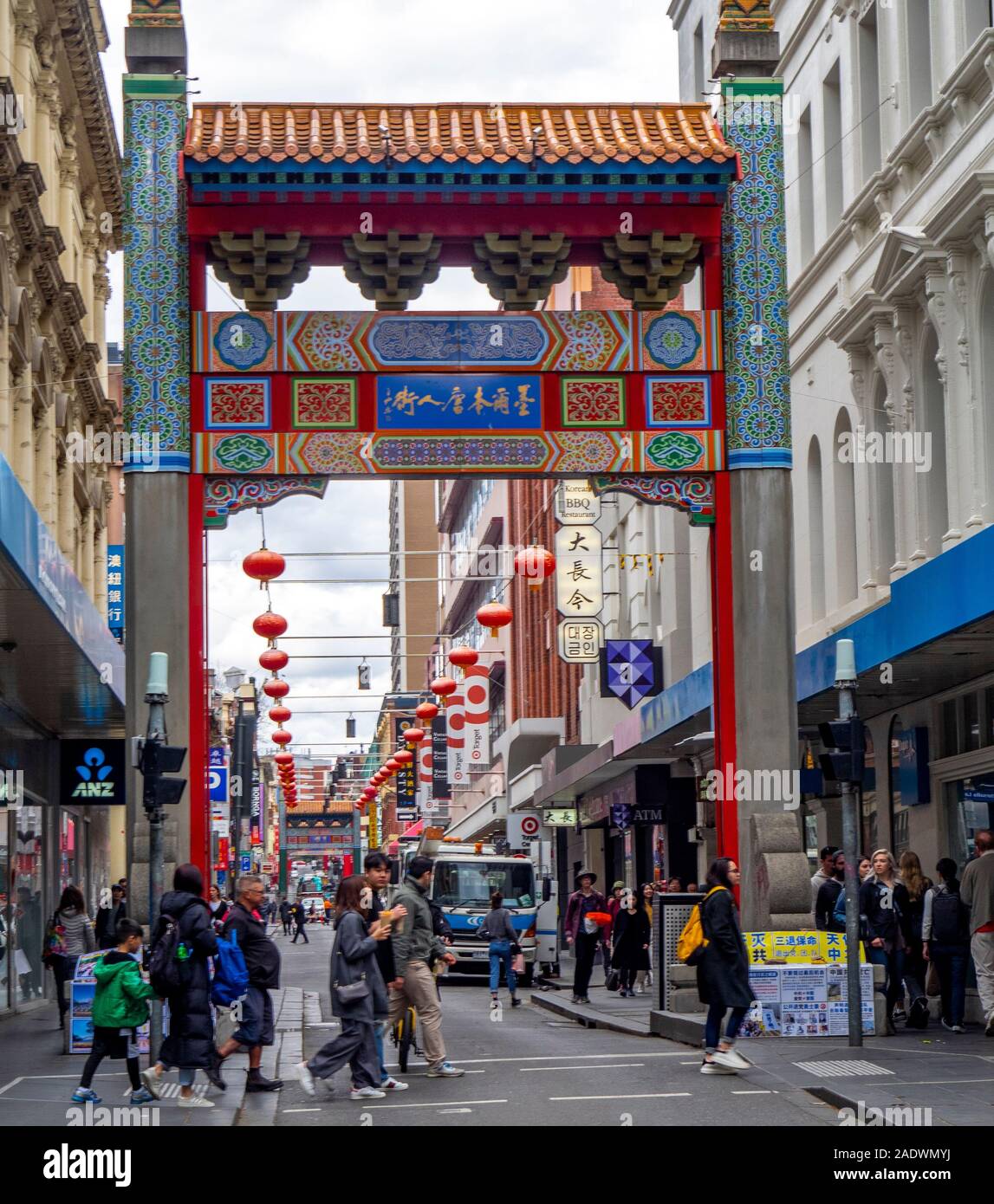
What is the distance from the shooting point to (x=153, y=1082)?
643 inches

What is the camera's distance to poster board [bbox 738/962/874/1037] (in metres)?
19.1

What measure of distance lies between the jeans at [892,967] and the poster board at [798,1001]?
86cm

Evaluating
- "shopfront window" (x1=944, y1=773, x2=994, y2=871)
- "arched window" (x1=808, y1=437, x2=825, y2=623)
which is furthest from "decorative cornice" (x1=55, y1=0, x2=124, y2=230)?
"shopfront window" (x1=944, y1=773, x2=994, y2=871)

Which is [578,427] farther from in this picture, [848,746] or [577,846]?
[577,846]

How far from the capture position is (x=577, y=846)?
57438 mm

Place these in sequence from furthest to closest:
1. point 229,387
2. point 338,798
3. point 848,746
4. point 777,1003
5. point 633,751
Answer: point 338,798
point 633,751
point 229,387
point 777,1003
point 848,746

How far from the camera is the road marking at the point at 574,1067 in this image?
18.2m

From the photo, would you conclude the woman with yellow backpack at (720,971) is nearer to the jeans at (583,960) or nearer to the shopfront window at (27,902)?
the jeans at (583,960)

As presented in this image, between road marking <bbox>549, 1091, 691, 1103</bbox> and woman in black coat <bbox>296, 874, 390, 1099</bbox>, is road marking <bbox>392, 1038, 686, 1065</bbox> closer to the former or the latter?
woman in black coat <bbox>296, 874, 390, 1099</bbox>

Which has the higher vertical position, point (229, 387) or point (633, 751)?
point (229, 387)

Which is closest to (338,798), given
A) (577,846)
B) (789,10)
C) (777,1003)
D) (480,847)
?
(577,846)

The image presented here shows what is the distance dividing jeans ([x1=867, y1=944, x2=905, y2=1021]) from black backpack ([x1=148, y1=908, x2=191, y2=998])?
7.54 metres

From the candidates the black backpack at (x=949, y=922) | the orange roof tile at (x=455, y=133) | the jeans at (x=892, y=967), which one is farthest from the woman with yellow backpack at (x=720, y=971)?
the orange roof tile at (x=455, y=133)
